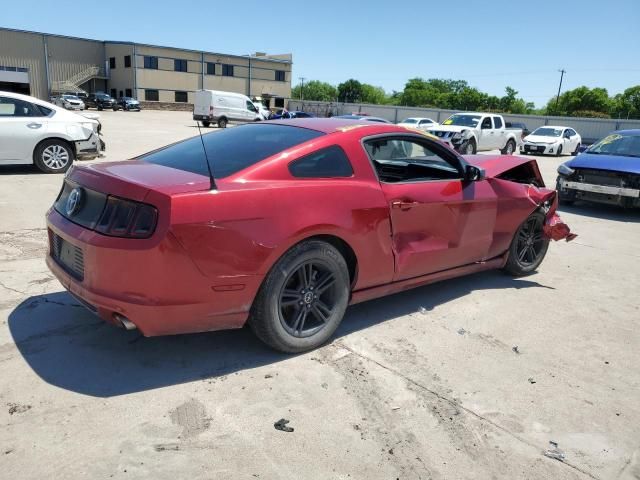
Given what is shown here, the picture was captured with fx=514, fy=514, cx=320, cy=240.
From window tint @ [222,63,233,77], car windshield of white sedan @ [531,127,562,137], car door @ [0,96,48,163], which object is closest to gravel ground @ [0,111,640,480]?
car door @ [0,96,48,163]

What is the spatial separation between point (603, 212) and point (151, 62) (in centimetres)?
5965

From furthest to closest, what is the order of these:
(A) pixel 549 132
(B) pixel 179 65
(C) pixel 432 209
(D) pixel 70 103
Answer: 1. (B) pixel 179 65
2. (D) pixel 70 103
3. (A) pixel 549 132
4. (C) pixel 432 209

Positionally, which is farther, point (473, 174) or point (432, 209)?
point (473, 174)

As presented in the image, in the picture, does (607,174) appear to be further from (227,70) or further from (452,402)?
(227,70)

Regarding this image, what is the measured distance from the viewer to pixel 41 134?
980 centimetres

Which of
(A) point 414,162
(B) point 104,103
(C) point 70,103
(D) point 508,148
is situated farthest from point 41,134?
(B) point 104,103

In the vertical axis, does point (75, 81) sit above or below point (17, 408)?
above

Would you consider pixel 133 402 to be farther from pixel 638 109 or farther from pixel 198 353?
pixel 638 109

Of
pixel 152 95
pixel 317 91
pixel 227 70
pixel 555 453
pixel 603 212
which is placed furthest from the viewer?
pixel 317 91

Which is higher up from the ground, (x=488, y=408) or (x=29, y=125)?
(x=29, y=125)

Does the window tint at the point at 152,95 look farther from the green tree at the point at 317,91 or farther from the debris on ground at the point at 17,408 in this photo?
the green tree at the point at 317,91

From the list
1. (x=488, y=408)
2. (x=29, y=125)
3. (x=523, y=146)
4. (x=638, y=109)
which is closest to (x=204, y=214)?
(x=488, y=408)

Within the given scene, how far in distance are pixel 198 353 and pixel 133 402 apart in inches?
25.9

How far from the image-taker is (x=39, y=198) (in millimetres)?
7973
